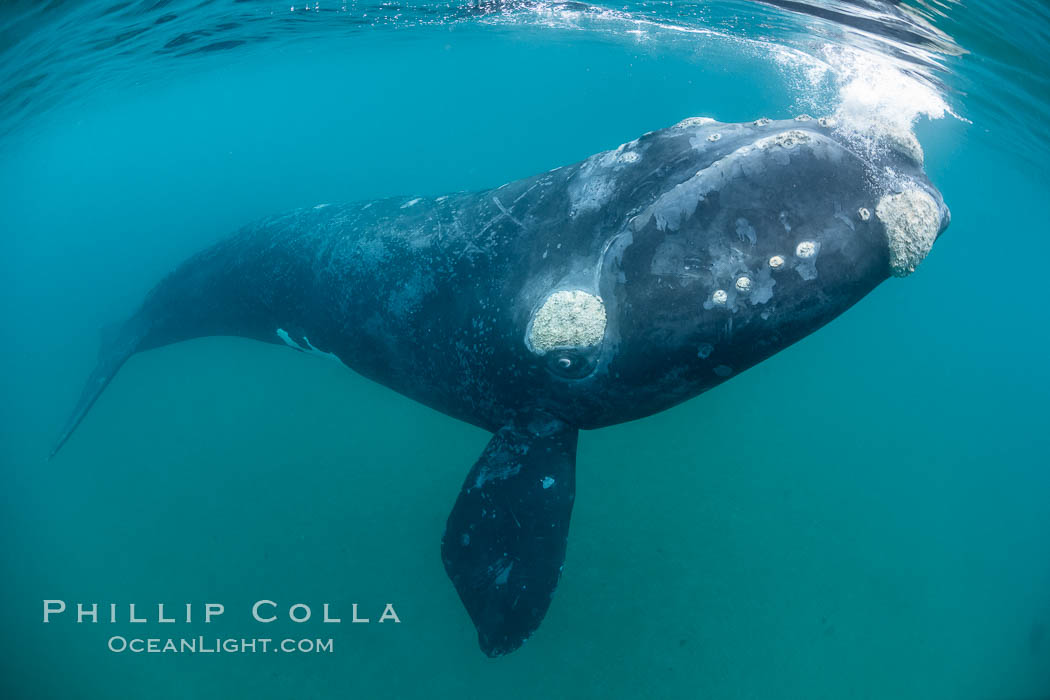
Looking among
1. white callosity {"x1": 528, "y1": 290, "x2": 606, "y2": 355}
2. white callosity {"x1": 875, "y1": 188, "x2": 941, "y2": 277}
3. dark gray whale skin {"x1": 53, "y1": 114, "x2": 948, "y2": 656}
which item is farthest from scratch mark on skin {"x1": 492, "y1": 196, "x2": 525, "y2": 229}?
white callosity {"x1": 875, "y1": 188, "x2": 941, "y2": 277}

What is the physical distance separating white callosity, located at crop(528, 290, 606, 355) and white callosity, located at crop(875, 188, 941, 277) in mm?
2219

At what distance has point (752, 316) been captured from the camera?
4.21 metres

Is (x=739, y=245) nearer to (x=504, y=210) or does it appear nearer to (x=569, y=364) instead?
(x=569, y=364)

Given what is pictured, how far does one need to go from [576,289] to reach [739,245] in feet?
4.42

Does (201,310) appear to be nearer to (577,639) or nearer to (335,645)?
(335,645)

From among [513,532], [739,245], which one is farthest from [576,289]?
[513,532]

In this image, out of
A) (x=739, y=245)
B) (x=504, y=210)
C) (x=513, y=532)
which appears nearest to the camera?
(x=739, y=245)

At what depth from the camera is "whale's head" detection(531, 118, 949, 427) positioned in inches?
159

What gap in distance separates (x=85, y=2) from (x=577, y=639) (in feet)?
57.1

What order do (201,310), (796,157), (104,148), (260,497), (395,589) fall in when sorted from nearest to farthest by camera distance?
(796,157) → (201,310) → (395,589) → (260,497) → (104,148)

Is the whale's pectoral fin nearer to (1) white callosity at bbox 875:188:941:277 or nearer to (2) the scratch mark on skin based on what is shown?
(2) the scratch mark on skin

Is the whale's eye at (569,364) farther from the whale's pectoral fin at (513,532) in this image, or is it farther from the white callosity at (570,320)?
the whale's pectoral fin at (513,532)

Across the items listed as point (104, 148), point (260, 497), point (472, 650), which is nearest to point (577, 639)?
point (472, 650)

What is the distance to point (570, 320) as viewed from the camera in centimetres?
464
